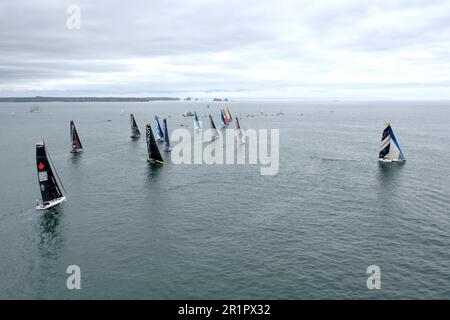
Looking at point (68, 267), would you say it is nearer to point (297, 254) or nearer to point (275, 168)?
point (297, 254)

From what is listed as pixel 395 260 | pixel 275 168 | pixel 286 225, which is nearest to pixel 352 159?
pixel 275 168

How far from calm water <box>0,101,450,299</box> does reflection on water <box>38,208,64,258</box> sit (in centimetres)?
17

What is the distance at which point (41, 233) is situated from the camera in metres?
59.6

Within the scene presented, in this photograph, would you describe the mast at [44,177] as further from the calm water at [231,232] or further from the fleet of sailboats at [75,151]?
the calm water at [231,232]

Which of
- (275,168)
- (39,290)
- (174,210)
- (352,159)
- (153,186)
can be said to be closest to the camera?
(39,290)

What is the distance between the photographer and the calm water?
147ft

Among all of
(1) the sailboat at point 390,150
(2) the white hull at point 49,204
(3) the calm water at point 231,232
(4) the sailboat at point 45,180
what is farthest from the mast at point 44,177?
(1) the sailboat at point 390,150

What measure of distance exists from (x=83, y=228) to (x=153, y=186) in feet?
89.4

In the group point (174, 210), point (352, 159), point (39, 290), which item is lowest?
point (39, 290)

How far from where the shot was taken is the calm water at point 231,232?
147 ft

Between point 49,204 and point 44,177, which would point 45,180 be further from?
point 49,204

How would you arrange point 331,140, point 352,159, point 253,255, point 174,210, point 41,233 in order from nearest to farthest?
point 253,255 → point 41,233 → point 174,210 → point 352,159 → point 331,140

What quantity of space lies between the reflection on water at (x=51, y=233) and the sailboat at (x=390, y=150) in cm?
8835

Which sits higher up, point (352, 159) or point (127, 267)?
point (352, 159)
